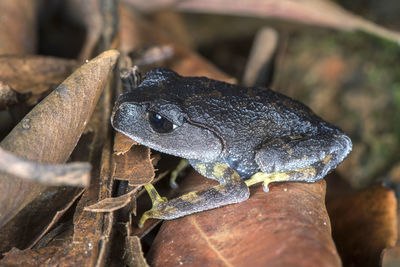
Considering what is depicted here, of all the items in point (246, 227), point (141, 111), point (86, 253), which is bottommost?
point (86, 253)

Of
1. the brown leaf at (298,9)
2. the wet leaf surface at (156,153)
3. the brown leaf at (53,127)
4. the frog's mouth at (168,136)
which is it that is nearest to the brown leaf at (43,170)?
the wet leaf surface at (156,153)

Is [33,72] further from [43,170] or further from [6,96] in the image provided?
[43,170]

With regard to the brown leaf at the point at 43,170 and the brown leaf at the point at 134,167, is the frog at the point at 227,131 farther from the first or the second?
the brown leaf at the point at 43,170

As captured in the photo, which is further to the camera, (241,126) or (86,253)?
(241,126)

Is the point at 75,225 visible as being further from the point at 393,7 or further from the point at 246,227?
the point at 393,7

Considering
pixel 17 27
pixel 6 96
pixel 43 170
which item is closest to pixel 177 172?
pixel 6 96

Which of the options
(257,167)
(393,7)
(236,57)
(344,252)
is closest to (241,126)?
(257,167)
